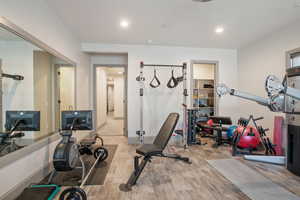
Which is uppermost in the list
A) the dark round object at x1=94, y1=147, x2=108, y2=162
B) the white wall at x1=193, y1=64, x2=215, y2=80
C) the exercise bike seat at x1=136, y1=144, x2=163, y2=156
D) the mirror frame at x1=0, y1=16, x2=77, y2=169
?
the white wall at x1=193, y1=64, x2=215, y2=80

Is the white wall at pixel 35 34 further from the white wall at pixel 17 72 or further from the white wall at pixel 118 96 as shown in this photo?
the white wall at pixel 118 96

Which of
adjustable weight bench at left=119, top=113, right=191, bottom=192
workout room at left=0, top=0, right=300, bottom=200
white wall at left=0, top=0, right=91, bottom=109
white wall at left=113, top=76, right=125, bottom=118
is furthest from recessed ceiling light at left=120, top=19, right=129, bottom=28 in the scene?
white wall at left=113, top=76, right=125, bottom=118

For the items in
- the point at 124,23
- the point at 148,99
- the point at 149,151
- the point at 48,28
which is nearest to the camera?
the point at 149,151

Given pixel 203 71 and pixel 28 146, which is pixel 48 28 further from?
pixel 203 71

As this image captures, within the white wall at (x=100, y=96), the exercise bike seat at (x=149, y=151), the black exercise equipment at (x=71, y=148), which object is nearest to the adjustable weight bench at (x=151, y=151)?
the exercise bike seat at (x=149, y=151)

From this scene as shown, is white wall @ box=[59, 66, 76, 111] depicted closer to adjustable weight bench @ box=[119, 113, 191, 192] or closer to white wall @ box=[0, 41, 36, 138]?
white wall @ box=[0, 41, 36, 138]

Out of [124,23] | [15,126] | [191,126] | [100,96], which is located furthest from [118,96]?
[15,126]

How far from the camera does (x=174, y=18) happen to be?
269 cm

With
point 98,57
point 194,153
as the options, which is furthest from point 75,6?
point 194,153

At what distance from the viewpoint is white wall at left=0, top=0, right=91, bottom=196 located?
1597 millimetres

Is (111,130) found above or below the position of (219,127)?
below

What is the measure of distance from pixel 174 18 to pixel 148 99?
2.07 metres

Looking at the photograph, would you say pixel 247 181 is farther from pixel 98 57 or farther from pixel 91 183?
pixel 98 57

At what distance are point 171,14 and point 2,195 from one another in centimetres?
340
